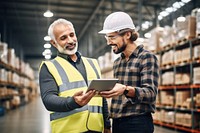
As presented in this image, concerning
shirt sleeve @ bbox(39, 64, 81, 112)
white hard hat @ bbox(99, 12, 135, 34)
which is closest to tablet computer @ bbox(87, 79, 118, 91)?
shirt sleeve @ bbox(39, 64, 81, 112)

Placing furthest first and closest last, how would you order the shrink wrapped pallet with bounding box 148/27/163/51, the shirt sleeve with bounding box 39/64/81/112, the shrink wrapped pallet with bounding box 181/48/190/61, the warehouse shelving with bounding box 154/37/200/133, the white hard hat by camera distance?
1. the shrink wrapped pallet with bounding box 148/27/163/51
2. the shrink wrapped pallet with bounding box 181/48/190/61
3. the warehouse shelving with bounding box 154/37/200/133
4. the white hard hat
5. the shirt sleeve with bounding box 39/64/81/112

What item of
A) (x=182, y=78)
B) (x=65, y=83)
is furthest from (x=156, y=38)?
(x=65, y=83)

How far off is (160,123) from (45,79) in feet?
22.9

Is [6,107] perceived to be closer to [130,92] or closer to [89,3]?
[89,3]

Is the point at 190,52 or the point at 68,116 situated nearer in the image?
the point at 68,116

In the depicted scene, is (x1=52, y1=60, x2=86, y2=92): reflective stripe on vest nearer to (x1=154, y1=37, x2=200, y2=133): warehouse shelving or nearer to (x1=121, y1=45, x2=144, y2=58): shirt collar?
(x1=121, y1=45, x2=144, y2=58): shirt collar

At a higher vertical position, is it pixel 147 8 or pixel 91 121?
pixel 147 8

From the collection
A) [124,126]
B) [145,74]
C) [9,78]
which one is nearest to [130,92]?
[145,74]

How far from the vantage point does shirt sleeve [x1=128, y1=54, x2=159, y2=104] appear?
7.14 ft

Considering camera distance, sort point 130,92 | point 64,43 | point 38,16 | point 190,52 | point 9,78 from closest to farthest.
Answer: point 130,92, point 64,43, point 190,52, point 9,78, point 38,16

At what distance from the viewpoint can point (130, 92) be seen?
216 cm

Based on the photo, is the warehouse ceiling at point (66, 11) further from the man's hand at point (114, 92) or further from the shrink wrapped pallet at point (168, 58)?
the man's hand at point (114, 92)

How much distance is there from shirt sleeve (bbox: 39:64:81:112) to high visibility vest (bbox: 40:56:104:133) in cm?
4

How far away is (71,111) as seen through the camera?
2.19 m
